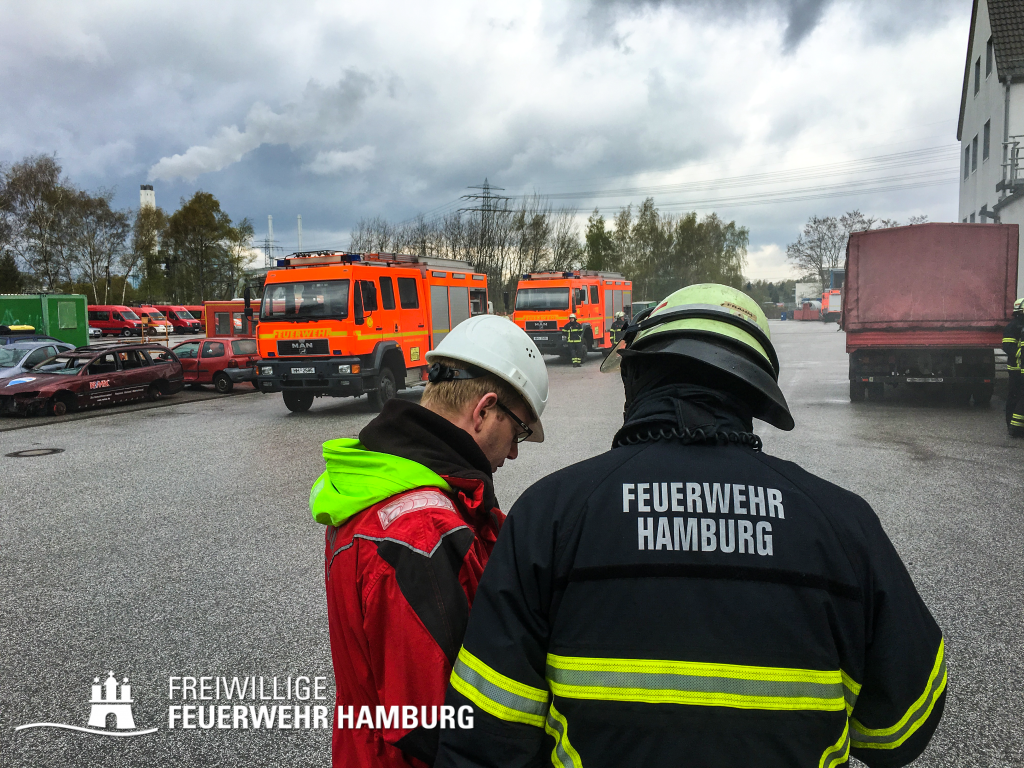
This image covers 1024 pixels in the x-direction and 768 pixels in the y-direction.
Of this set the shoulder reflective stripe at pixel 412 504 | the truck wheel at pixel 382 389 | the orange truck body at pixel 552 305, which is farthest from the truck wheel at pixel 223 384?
the shoulder reflective stripe at pixel 412 504

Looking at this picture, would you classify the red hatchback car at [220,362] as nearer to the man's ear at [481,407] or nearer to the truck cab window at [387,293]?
the truck cab window at [387,293]

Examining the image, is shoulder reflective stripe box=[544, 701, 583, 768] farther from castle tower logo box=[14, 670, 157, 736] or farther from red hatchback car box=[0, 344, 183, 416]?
red hatchback car box=[0, 344, 183, 416]

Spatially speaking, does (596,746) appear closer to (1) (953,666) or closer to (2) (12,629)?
(1) (953,666)

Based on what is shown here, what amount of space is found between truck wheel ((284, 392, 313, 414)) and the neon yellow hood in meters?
13.5

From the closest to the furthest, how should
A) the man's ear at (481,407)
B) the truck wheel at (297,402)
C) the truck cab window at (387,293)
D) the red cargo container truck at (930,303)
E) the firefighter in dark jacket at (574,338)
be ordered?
the man's ear at (481,407)
the red cargo container truck at (930,303)
the truck cab window at (387,293)
the truck wheel at (297,402)
the firefighter in dark jacket at (574,338)

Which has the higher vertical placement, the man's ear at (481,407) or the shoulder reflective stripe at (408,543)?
the man's ear at (481,407)

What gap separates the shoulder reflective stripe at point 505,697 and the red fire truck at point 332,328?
1247cm

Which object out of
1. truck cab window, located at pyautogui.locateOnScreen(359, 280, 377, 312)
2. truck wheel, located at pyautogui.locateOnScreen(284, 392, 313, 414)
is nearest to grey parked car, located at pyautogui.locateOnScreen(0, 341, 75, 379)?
truck wheel, located at pyautogui.locateOnScreen(284, 392, 313, 414)

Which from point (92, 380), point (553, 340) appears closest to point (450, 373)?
point (92, 380)

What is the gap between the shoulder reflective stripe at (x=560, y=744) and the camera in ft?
3.96

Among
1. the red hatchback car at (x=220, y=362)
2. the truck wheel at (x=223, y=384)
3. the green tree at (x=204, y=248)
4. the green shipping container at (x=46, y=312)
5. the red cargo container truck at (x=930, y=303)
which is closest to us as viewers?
the red cargo container truck at (x=930, y=303)

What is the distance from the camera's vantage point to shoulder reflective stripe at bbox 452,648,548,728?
1247mm

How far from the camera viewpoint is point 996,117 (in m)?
25.9

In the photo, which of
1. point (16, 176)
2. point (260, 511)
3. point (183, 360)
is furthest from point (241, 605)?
point (16, 176)
